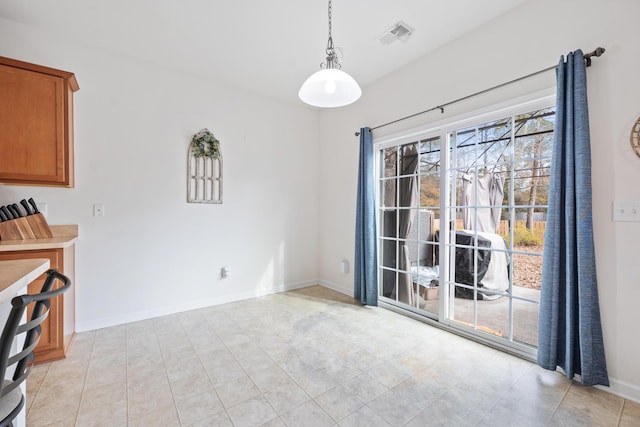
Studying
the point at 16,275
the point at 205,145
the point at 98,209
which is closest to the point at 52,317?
the point at 98,209

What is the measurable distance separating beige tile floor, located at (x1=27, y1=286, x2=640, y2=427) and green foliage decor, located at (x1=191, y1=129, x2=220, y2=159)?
194cm

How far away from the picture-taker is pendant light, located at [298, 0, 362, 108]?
5.98 ft

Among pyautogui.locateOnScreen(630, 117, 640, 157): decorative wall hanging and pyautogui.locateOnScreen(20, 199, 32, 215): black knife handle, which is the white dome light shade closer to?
pyautogui.locateOnScreen(630, 117, 640, 157): decorative wall hanging

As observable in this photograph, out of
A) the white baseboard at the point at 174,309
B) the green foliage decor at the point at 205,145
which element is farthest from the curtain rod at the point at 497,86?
the white baseboard at the point at 174,309

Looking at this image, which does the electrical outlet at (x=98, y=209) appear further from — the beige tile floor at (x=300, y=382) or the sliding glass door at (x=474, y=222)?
the sliding glass door at (x=474, y=222)

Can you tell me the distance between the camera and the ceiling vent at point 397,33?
2.51 metres

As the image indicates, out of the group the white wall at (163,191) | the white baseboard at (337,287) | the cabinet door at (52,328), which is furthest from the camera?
the white baseboard at (337,287)

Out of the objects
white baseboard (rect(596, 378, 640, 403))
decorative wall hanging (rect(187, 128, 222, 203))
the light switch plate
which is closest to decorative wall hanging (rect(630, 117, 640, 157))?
the light switch plate

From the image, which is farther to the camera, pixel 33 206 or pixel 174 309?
pixel 174 309

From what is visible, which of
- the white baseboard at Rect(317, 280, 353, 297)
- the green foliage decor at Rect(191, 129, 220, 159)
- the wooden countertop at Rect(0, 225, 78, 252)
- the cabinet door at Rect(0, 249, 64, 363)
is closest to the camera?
the wooden countertop at Rect(0, 225, 78, 252)

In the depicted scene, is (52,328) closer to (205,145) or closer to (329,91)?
(205,145)

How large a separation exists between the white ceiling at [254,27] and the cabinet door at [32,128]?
60 centimetres

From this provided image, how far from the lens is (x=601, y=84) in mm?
1923

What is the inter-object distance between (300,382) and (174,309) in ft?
6.64
